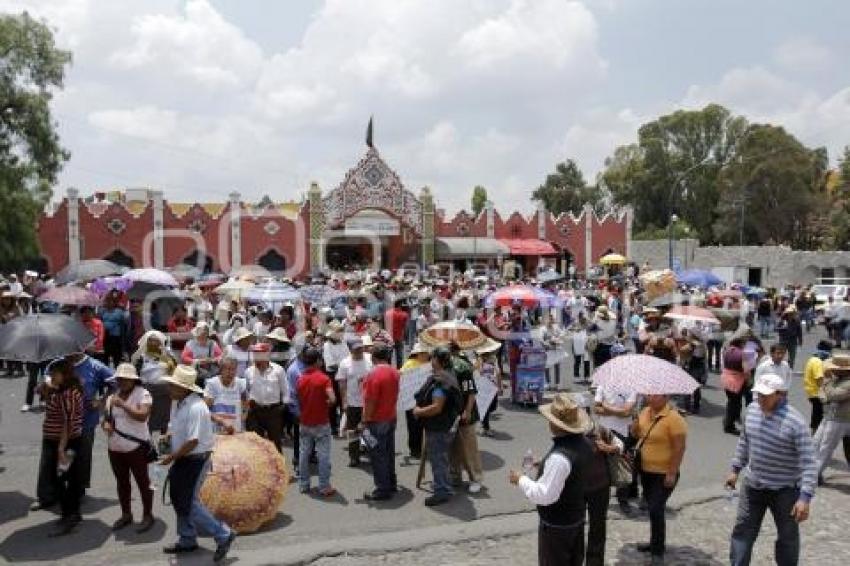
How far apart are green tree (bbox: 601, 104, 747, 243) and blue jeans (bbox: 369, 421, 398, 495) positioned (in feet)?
188

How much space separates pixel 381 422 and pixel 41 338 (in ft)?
10.5

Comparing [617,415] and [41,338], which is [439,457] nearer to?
[617,415]

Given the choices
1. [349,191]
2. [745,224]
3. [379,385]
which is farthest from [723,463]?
[745,224]

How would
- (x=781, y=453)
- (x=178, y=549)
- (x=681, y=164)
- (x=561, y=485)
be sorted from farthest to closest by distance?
(x=681, y=164) → (x=178, y=549) → (x=781, y=453) → (x=561, y=485)

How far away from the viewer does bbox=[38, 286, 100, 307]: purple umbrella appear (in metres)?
12.2

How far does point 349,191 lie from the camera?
3847cm

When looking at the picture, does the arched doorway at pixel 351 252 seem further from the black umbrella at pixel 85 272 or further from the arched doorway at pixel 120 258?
the black umbrella at pixel 85 272

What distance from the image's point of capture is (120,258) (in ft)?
117

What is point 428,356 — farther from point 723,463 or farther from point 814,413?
point 814,413

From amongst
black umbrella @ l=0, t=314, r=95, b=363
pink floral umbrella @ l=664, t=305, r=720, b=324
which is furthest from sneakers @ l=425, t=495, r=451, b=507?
pink floral umbrella @ l=664, t=305, r=720, b=324

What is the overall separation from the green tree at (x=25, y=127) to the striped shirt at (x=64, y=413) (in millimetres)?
23855

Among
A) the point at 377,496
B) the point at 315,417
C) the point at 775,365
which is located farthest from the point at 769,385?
the point at 775,365

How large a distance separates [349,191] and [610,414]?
32.2 metres

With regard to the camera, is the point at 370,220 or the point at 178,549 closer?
the point at 178,549
